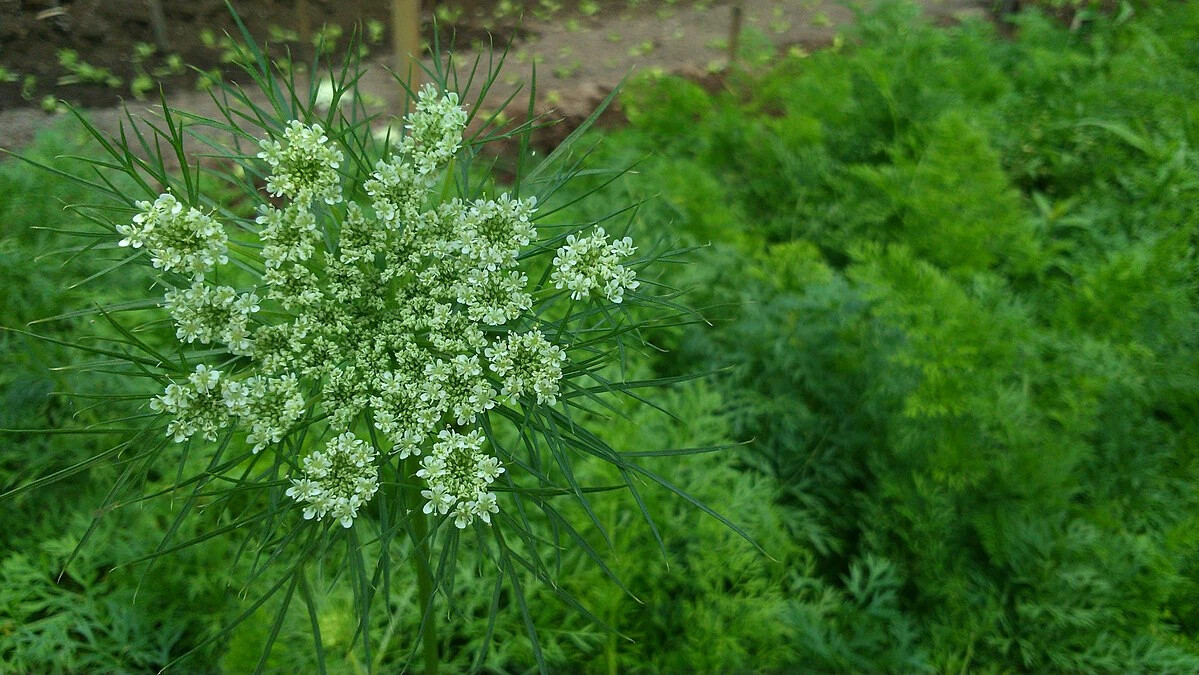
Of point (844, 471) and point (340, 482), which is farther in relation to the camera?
point (844, 471)

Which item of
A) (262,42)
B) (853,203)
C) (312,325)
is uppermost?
(262,42)

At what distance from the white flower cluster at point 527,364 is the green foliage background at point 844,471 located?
84cm

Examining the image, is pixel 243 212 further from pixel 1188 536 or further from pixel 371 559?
pixel 1188 536

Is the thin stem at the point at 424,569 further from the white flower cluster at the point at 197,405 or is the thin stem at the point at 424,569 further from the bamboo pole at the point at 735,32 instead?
the bamboo pole at the point at 735,32

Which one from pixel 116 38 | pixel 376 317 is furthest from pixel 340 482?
pixel 116 38

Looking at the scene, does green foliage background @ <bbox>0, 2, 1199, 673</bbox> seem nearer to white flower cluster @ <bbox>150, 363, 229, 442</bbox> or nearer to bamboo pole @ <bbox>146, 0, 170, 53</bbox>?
bamboo pole @ <bbox>146, 0, 170, 53</bbox>

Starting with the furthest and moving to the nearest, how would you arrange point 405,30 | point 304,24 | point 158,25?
point 304,24 → point 405,30 → point 158,25

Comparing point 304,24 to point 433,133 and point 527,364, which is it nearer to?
point 433,133

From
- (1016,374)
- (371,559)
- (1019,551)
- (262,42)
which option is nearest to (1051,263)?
(1016,374)

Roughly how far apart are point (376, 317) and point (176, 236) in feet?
1.14

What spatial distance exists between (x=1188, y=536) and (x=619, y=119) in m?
3.61

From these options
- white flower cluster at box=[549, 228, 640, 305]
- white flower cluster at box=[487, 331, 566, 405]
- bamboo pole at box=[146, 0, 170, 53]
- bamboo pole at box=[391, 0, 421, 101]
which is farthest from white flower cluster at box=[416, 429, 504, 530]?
bamboo pole at box=[146, 0, 170, 53]

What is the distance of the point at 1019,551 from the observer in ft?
8.54

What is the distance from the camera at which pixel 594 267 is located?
1384mm
